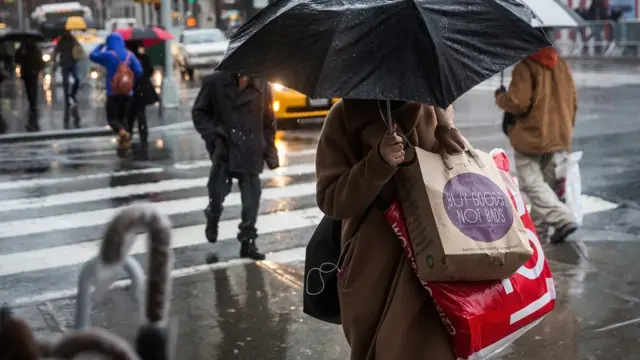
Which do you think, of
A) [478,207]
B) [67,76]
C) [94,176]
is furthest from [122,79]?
[478,207]

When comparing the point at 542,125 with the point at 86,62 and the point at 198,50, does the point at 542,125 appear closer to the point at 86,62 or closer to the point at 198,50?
the point at 86,62

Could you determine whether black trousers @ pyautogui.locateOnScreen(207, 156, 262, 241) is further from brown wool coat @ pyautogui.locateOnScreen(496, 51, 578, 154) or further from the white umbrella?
the white umbrella

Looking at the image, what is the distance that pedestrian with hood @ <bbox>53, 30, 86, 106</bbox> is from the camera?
2384 cm

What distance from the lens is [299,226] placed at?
30.4 feet

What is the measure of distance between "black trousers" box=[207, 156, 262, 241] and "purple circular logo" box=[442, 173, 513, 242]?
170 inches

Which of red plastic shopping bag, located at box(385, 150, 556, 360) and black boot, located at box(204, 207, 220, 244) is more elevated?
red plastic shopping bag, located at box(385, 150, 556, 360)

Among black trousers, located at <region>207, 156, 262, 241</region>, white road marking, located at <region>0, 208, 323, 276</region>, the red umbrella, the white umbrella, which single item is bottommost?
white road marking, located at <region>0, 208, 323, 276</region>

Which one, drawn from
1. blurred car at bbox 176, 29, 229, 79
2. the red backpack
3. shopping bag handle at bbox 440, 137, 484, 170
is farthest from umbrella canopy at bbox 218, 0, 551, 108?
blurred car at bbox 176, 29, 229, 79

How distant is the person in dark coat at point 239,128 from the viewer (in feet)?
24.5

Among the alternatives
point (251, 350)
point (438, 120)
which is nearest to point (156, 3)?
point (251, 350)

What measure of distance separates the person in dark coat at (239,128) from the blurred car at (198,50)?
2813 centimetres

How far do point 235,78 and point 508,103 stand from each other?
7.08 feet

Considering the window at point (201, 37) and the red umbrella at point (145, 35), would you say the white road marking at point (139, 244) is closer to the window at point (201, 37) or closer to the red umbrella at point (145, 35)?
the red umbrella at point (145, 35)

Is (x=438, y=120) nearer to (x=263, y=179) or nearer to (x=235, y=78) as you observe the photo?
(x=235, y=78)
